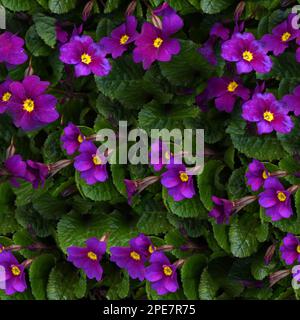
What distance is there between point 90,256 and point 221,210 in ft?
1.56

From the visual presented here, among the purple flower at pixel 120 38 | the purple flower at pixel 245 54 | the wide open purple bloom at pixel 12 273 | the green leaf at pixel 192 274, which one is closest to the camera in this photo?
the purple flower at pixel 245 54

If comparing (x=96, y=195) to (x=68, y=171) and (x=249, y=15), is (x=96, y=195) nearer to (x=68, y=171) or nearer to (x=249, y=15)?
(x=68, y=171)

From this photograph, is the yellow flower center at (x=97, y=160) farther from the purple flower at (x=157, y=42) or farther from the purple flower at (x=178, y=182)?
the purple flower at (x=157, y=42)

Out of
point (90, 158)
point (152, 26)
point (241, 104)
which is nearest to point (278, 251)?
point (241, 104)

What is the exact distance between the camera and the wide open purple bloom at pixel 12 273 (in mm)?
2461

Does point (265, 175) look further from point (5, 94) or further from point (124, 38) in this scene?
point (5, 94)

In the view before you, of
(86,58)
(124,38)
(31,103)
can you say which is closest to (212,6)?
(124,38)

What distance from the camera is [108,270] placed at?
2512 mm

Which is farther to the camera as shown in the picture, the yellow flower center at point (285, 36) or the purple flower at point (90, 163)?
the purple flower at point (90, 163)

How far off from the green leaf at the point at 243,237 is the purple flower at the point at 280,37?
1.79ft

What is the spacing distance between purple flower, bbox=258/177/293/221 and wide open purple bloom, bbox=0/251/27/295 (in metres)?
0.91

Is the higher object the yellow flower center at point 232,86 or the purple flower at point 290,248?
the yellow flower center at point 232,86

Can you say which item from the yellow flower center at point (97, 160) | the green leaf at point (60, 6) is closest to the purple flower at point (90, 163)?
the yellow flower center at point (97, 160)

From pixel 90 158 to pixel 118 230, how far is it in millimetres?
293
